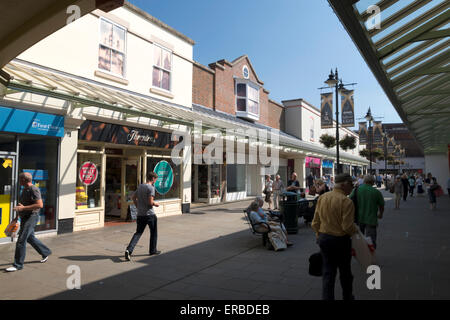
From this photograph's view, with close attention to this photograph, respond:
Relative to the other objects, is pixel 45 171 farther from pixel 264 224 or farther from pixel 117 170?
pixel 264 224

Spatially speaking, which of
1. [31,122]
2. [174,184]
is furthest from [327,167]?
[31,122]

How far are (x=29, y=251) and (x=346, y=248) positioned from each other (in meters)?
6.60

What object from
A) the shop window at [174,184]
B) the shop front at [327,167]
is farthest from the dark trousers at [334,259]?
the shop front at [327,167]

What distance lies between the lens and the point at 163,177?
12.3m

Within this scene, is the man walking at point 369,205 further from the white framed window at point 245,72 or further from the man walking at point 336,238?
the white framed window at point 245,72

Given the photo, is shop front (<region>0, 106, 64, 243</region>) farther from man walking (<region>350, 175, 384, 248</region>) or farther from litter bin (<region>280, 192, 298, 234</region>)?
man walking (<region>350, 175, 384, 248</region>)

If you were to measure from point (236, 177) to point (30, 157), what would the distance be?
1286 centimetres

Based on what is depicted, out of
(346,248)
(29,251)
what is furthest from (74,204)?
(346,248)

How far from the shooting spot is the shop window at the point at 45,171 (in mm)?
8258

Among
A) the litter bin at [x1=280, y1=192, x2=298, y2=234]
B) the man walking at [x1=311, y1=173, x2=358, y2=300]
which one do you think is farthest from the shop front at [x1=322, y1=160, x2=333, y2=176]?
the man walking at [x1=311, y1=173, x2=358, y2=300]

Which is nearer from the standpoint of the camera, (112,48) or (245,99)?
(112,48)

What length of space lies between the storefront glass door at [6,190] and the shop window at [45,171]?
0.46 m
